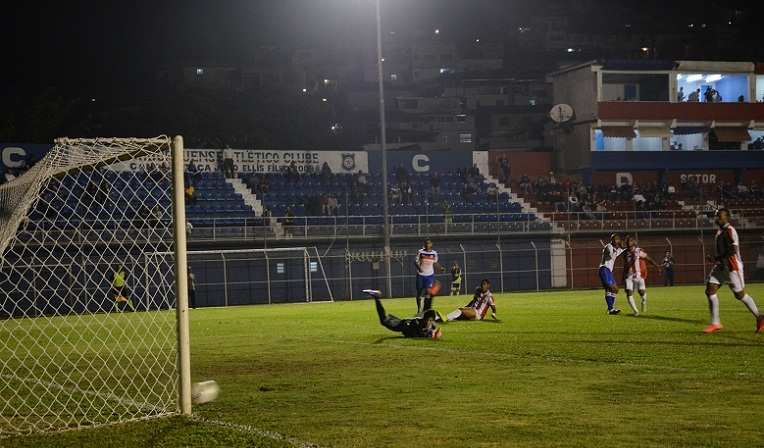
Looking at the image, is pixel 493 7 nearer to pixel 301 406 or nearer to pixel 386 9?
pixel 386 9

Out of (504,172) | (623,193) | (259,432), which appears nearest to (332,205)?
(504,172)

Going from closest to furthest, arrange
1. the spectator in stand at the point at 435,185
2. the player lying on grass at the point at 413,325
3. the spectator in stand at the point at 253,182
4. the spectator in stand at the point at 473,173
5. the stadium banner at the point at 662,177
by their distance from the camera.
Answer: the player lying on grass at the point at 413,325
the spectator in stand at the point at 253,182
the spectator in stand at the point at 435,185
the spectator in stand at the point at 473,173
the stadium banner at the point at 662,177

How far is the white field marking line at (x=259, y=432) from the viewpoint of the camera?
7.89m

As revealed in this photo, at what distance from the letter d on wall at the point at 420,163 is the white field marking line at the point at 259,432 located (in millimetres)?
46687

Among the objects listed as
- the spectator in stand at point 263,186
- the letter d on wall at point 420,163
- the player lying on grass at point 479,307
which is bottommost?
the player lying on grass at point 479,307

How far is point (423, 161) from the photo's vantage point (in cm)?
5619

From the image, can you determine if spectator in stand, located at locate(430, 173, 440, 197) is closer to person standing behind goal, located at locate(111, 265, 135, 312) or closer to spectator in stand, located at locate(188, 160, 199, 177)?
spectator in stand, located at locate(188, 160, 199, 177)

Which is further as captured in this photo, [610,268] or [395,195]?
[395,195]

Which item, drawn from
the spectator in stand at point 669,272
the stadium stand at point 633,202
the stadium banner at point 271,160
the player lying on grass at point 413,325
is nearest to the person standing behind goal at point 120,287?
the player lying on grass at point 413,325

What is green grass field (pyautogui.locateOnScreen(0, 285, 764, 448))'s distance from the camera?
26.8 feet

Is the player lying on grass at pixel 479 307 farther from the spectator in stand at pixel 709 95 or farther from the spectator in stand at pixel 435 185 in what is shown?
the spectator in stand at pixel 709 95

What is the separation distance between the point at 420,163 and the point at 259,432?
48025 millimetres

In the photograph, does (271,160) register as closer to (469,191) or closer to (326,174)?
(326,174)

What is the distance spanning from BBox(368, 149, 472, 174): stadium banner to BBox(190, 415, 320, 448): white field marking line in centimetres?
4534
